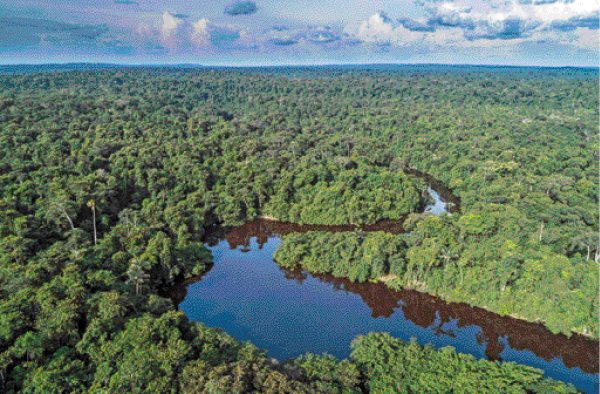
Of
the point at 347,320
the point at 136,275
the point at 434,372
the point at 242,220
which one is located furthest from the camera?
the point at 242,220

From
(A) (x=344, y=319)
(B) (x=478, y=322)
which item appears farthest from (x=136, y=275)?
(B) (x=478, y=322)

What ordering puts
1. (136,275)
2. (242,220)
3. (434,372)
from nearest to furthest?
1. (434,372)
2. (136,275)
3. (242,220)

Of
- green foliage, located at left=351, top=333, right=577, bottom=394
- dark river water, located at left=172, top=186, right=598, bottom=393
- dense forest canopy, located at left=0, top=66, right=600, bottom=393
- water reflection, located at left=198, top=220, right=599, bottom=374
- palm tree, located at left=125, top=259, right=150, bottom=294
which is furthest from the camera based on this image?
palm tree, located at left=125, top=259, right=150, bottom=294

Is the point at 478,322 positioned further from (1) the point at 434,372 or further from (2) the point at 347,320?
(1) the point at 434,372

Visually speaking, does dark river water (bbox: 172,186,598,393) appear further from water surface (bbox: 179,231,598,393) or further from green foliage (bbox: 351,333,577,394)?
green foliage (bbox: 351,333,577,394)

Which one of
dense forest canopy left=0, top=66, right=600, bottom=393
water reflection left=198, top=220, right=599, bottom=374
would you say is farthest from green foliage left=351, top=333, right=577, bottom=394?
water reflection left=198, top=220, right=599, bottom=374

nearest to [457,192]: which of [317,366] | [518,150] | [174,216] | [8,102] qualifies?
[518,150]
